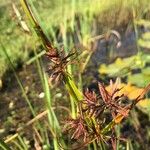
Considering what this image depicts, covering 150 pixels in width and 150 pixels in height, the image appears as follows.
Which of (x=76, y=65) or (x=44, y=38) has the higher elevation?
(x=44, y=38)

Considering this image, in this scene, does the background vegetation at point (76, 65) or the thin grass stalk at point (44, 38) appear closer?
the thin grass stalk at point (44, 38)

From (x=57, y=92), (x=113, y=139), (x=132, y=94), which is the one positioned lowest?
(x=57, y=92)

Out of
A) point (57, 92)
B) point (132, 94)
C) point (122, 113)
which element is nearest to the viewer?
point (122, 113)

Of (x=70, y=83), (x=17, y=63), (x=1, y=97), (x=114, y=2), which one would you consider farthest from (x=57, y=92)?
(x=70, y=83)

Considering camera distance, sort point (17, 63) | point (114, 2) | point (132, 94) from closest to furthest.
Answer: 1. point (132, 94)
2. point (17, 63)
3. point (114, 2)

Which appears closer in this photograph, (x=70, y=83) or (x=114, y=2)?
(x=70, y=83)

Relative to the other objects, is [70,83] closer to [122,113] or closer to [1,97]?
[122,113]

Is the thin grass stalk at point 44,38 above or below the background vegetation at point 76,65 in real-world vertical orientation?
above

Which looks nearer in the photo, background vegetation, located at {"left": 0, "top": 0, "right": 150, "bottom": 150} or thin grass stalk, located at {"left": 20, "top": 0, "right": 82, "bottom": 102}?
thin grass stalk, located at {"left": 20, "top": 0, "right": 82, "bottom": 102}

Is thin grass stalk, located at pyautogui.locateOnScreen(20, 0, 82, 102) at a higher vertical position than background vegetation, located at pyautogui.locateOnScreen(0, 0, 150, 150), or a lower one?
higher

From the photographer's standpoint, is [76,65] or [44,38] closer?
[44,38]

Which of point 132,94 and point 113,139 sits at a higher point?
point 113,139
